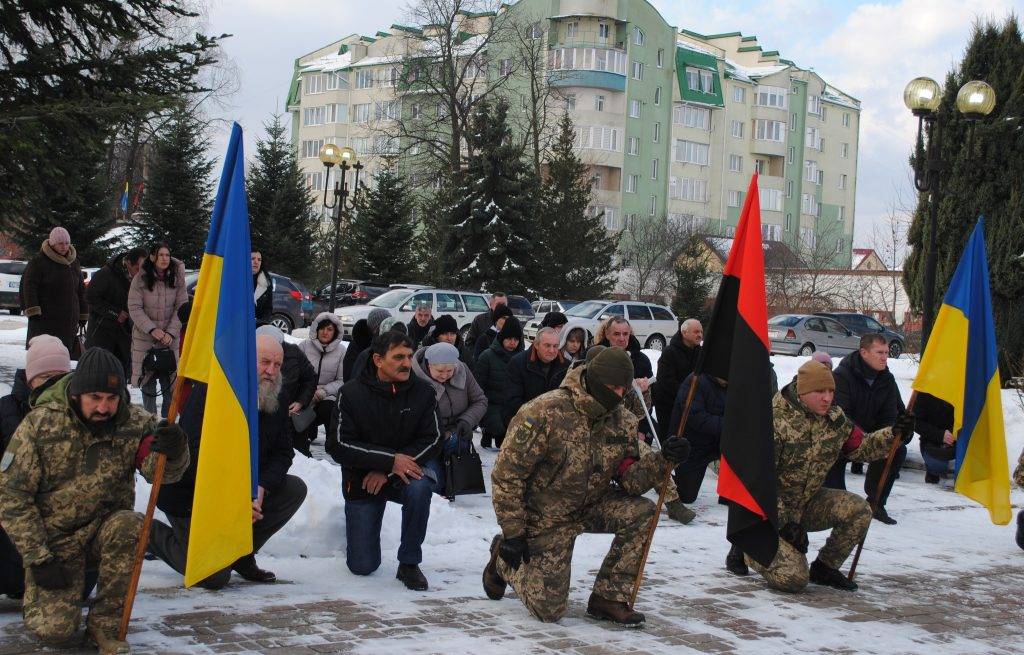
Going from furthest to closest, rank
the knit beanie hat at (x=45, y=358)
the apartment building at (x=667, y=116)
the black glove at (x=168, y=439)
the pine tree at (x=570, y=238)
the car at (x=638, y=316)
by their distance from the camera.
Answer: the apartment building at (x=667, y=116) → the pine tree at (x=570, y=238) → the car at (x=638, y=316) → the knit beanie hat at (x=45, y=358) → the black glove at (x=168, y=439)

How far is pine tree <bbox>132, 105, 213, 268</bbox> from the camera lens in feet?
133

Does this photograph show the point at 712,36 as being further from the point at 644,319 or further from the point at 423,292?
the point at 423,292

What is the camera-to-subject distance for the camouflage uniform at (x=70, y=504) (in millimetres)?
5211

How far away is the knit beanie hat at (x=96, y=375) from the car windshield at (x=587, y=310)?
29548 mm

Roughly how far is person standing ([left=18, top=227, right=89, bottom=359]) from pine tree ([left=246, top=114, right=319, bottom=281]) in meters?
32.7

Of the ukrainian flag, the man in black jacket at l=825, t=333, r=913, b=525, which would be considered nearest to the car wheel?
the man in black jacket at l=825, t=333, r=913, b=525

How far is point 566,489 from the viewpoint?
253 inches

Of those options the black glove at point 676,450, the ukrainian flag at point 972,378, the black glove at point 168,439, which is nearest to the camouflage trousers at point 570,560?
the black glove at point 676,450

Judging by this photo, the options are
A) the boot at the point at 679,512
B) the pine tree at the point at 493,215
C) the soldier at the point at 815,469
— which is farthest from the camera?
the pine tree at the point at 493,215

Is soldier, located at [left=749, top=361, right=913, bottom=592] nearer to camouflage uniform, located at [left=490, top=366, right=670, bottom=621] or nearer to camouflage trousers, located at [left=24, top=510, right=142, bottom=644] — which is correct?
camouflage uniform, located at [left=490, top=366, right=670, bottom=621]

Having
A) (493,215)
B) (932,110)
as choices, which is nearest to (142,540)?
(932,110)

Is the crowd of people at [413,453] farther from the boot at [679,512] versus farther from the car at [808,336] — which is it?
the car at [808,336]

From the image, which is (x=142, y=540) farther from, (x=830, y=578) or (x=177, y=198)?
(x=177, y=198)

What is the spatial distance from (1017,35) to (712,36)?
72.8m
